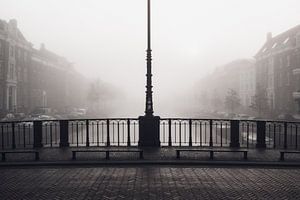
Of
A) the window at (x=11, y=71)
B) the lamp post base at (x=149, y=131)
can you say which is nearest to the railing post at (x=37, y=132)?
the lamp post base at (x=149, y=131)

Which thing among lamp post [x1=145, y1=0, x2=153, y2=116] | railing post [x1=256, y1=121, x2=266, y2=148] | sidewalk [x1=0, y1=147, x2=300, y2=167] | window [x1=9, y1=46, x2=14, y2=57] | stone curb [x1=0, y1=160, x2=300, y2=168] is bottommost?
stone curb [x1=0, y1=160, x2=300, y2=168]

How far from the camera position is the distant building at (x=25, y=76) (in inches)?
2029

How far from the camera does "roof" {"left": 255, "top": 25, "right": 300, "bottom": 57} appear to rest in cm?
5585

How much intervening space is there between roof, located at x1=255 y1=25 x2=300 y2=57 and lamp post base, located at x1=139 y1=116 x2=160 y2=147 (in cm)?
4793

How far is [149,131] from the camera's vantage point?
Result: 13.3 m

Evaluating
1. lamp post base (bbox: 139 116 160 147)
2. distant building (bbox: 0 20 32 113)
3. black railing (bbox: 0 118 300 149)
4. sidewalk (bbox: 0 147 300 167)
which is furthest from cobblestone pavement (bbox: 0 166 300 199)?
distant building (bbox: 0 20 32 113)

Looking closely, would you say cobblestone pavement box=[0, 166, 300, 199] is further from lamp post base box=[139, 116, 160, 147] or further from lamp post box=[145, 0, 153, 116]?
lamp post box=[145, 0, 153, 116]

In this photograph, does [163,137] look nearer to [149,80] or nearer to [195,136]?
[195,136]

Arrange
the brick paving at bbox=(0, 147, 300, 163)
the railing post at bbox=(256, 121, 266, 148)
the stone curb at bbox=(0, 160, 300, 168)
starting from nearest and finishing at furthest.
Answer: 1. the stone curb at bbox=(0, 160, 300, 168)
2. the brick paving at bbox=(0, 147, 300, 163)
3. the railing post at bbox=(256, 121, 266, 148)

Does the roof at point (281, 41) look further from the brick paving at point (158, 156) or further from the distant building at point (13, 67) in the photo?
the brick paving at point (158, 156)

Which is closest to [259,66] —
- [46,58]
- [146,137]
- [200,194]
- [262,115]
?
[262,115]

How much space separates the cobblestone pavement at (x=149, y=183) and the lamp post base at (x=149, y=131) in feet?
10.3

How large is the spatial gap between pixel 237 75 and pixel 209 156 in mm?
76608

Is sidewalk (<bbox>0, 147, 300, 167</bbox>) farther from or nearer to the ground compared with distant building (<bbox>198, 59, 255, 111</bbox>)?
nearer to the ground
